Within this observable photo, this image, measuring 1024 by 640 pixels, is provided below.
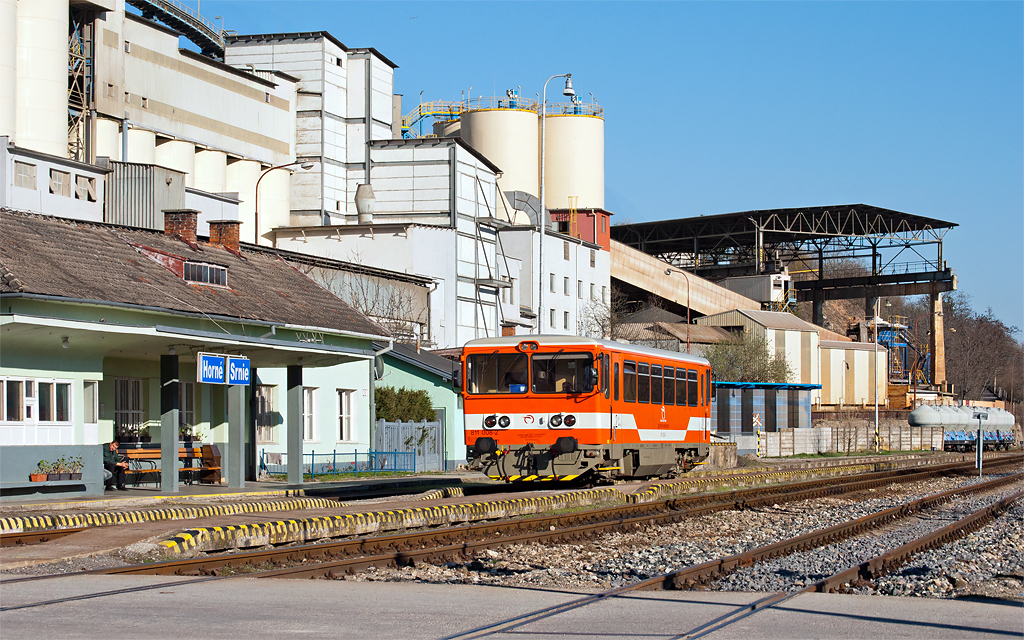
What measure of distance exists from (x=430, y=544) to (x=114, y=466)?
34.3ft

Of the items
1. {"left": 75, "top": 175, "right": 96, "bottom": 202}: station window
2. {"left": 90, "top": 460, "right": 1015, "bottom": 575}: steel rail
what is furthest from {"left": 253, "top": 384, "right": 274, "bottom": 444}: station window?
{"left": 75, "top": 175, "right": 96, "bottom": 202}: station window

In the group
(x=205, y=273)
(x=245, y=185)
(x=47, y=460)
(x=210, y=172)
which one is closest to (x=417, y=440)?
(x=205, y=273)

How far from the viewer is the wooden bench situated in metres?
23.7

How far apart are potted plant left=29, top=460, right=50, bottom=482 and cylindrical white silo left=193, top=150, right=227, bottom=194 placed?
33996 mm

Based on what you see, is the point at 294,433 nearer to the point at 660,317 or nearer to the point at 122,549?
the point at 122,549

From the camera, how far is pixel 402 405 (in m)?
37.4

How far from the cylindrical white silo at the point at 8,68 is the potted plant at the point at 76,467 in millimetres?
27664

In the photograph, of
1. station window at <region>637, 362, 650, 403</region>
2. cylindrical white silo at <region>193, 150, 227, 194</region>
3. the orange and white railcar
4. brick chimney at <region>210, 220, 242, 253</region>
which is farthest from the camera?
cylindrical white silo at <region>193, 150, 227, 194</region>

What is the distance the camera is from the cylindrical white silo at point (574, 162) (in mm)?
88625

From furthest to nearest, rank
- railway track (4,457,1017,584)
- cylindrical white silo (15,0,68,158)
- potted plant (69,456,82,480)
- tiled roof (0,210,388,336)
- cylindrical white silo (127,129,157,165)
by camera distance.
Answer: cylindrical white silo (127,129,157,165) → cylindrical white silo (15,0,68,158) → potted plant (69,456,82,480) → tiled roof (0,210,388,336) → railway track (4,457,1017,584)

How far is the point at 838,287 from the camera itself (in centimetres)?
9212

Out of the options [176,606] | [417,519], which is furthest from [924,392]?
[176,606]

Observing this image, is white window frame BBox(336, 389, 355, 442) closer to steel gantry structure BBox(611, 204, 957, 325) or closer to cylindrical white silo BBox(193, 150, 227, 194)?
cylindrical white silo BBox(193, 150, 227, 194)

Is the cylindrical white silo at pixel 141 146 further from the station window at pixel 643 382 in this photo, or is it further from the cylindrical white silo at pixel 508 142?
the cylindrical white silo at pixel 508 142
